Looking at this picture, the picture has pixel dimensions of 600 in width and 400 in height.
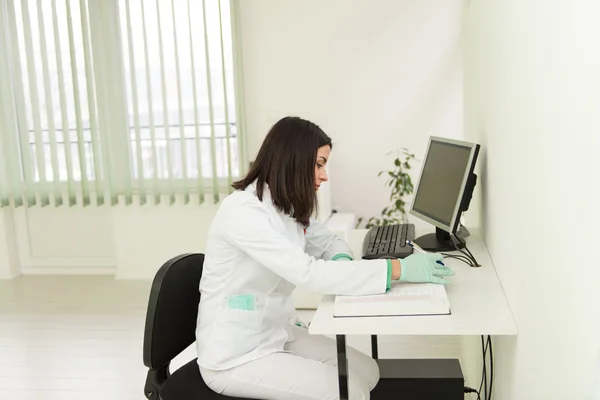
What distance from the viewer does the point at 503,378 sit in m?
1.96

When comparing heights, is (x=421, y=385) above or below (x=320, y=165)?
below

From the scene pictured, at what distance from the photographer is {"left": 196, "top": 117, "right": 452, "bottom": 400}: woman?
1.85 m

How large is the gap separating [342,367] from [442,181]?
935 millimetres

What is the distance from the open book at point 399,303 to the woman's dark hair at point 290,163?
0.31m

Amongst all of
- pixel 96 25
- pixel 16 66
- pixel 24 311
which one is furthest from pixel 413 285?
pixel 16 66

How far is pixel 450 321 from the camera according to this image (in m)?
1.66

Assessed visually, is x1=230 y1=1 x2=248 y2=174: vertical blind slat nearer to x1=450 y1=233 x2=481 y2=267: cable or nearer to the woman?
x1=450 y1=233 x2=481 y2=267: cable

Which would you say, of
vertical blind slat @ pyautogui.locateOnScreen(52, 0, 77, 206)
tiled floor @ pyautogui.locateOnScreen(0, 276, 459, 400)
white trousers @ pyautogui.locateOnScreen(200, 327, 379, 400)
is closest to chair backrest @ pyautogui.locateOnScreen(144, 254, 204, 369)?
white trousers @ pyautogui.locateOnScreen(200, 327, 379, 400)

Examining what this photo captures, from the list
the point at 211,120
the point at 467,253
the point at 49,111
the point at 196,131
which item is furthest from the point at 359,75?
the point at 467,253

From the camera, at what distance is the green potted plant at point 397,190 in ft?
14.2

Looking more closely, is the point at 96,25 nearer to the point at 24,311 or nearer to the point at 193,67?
the point at 193,67

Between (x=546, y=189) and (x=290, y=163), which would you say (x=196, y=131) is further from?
(x=546, y=189)

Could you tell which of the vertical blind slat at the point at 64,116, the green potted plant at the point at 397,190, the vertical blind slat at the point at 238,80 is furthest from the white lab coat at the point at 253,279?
the vertical blind slat at the point at 64,116

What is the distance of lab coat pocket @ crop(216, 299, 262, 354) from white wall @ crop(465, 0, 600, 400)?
661mm
